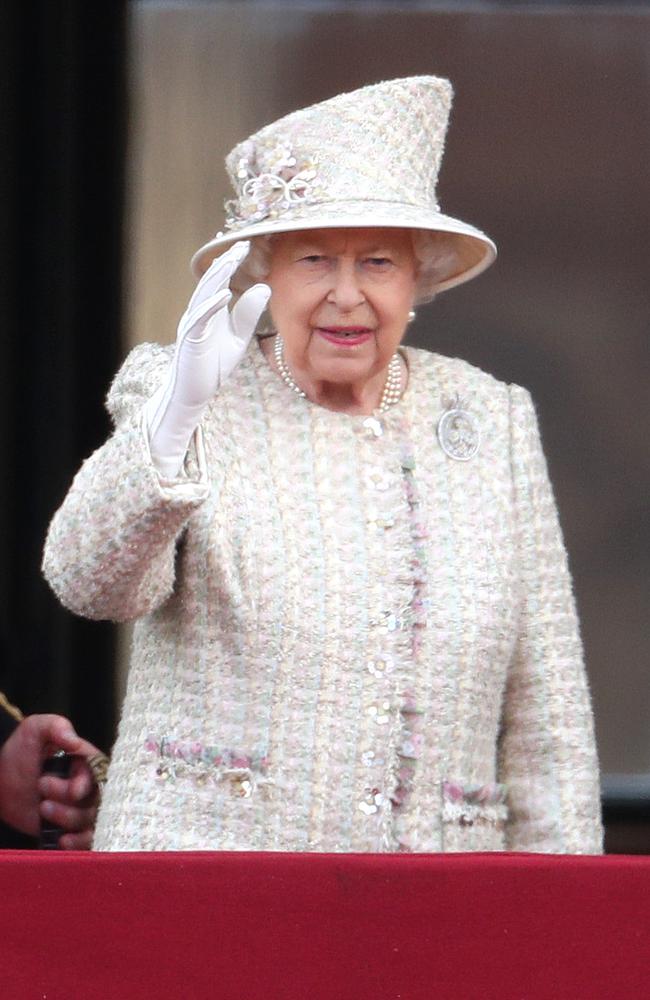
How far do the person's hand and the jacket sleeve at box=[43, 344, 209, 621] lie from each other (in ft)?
1.05

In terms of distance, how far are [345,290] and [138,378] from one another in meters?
0.25

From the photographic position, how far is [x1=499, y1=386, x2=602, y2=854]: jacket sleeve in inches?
88.6

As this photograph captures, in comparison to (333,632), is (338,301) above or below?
above

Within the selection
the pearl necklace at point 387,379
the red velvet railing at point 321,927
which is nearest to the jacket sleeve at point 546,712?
the pearl necklace at point 387,379

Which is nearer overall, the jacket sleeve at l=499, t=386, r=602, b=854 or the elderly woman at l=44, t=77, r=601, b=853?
the elderly woman at l=44, t=77, r=601, b=853

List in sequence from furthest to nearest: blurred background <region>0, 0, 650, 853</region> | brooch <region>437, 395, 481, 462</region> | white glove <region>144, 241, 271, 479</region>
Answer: blurred background <region>0, 0, 650, 853</region>, brooch <region>437, 395, 481, 462</region>, white glove <region>144, 241, 271, 479</region>

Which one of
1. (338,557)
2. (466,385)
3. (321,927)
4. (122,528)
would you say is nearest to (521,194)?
A: (466,385)

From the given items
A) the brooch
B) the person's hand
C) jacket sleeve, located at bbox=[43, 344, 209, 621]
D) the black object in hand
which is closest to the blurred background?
the person's hand

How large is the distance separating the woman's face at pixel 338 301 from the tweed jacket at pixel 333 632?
6cm

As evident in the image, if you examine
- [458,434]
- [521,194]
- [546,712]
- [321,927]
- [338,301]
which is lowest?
[321,927]

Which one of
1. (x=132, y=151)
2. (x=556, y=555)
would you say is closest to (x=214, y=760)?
(x=556, y=555)

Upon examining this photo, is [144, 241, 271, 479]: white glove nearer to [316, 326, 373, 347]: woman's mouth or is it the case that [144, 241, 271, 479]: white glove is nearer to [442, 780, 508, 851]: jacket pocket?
[316, 326, 373, 347]: woman's mouth

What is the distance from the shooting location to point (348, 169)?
7.25ft

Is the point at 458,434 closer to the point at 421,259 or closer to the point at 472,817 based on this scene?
the point at 421,259
